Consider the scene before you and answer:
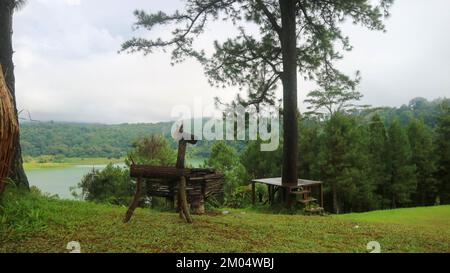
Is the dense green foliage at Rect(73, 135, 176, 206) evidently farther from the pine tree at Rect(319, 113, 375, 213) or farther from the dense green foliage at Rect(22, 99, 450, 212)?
the pine tree at Rect(319, 113, 375, 213)

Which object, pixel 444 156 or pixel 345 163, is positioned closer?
pixel 345 163

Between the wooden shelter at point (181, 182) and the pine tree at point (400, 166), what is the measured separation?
23.0m

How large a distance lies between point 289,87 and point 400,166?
70.6 feet

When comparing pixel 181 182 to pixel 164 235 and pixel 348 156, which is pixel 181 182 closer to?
pixel 164 235

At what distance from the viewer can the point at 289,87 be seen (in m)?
11.8

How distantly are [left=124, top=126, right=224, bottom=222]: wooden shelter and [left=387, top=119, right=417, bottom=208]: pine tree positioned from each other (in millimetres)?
23033

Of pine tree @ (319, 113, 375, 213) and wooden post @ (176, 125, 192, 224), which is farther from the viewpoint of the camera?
pine tree @ (319, 113, 375, 213)

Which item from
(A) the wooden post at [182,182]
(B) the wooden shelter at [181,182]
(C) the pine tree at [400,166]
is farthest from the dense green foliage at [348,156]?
(A) the wooden post at [182,182]

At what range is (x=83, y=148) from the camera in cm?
2770

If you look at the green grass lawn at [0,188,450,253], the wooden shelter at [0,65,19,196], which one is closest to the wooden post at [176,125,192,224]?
the green grass lawn at [0,188,450,253]

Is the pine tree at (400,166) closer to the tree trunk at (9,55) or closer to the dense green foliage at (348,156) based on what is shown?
the dense green foliage at (348,156)

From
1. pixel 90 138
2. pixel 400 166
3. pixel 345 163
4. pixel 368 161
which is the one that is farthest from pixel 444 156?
pixel 90 138

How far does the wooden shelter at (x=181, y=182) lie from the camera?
6340 mm

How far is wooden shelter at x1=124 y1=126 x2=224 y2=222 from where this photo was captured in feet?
20.8
